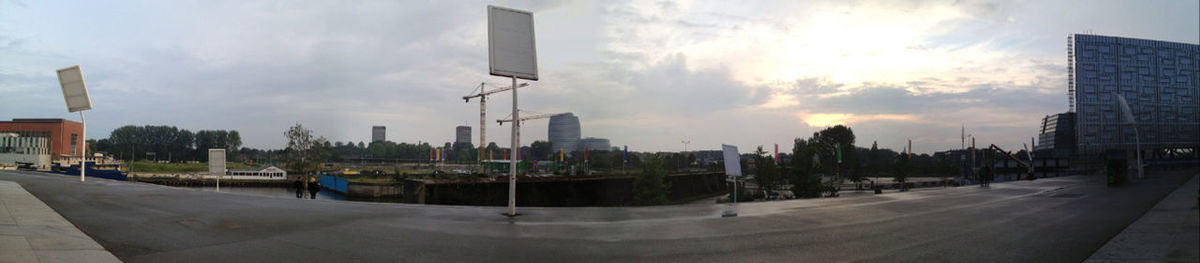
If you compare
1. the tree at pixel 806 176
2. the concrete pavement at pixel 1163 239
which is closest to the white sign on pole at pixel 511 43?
the concrete pavement at pixel 1163 239

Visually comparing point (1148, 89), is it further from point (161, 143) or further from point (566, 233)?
point (161, 143)

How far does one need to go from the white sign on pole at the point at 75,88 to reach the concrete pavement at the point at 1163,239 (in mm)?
35154

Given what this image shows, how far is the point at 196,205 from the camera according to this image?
46.6 ft

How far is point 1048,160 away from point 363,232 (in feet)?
375

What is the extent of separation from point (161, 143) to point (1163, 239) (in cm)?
20697

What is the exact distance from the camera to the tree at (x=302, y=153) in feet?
151

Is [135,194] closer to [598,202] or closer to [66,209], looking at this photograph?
[66,209]

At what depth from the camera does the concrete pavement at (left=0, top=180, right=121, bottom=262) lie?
20.9ft

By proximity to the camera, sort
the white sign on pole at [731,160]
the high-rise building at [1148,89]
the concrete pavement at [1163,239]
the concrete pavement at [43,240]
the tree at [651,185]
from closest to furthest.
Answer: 1. the concrete pavement at [1163,239]
2. the concrete pavement at [43,240]
3. the white sign on pole at [731,160]
4. the high-rise building at [1148,89]
5. the tree at [651,185]

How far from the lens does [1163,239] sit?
286 inches

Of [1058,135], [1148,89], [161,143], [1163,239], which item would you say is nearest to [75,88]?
[1163,239]

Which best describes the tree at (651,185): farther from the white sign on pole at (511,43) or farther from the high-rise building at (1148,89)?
the white sign on pole at (511,43)

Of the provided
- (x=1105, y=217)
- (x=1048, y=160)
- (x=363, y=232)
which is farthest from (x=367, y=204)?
(x=1048, y=160)

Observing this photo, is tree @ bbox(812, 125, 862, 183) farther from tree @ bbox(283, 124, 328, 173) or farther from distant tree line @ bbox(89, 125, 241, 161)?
distant tree line @ bbox(89, 125, 241, 161)
